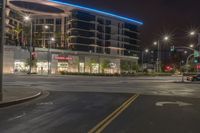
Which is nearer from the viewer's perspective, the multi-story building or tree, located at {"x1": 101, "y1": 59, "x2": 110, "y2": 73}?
the multi-story building

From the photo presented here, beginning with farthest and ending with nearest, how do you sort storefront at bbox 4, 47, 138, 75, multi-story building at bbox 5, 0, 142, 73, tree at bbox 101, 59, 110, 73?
tree at bbox 101, 59, 110, 73 → multi-story building at bbox 5, 0, 142, 73 → storefront at bbox 4, 47, 138, 75

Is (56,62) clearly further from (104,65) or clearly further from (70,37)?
(70,37)

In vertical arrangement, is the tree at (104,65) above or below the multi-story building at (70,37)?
below

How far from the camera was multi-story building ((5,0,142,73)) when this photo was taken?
4021 inches

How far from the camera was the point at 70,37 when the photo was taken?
122250 mm

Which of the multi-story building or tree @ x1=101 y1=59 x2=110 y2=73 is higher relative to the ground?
the multi-story building

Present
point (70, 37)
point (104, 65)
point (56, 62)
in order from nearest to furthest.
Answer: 1. point (56, 62)
2. point (104, 65)
3. point (70, 37)

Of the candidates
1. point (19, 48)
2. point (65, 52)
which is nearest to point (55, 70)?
point (65, 52)

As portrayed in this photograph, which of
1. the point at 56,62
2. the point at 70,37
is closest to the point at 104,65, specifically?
the point at 56,62

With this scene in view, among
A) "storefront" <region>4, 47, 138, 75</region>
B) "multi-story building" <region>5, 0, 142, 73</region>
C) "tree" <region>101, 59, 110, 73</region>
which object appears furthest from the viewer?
"tree" <region>101, 59, 110, 73</region>

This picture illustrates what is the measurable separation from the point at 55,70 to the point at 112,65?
2402cm

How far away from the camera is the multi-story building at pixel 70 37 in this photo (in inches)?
4021

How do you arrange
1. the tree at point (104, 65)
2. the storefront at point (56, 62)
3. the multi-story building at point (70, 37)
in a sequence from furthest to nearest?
the tree at point (104, 65), the multi-story building at point (70, 37), the storefront at point (56, 62)

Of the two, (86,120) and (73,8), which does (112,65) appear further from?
(86,120)
